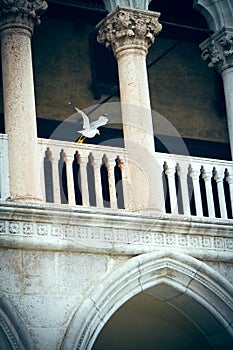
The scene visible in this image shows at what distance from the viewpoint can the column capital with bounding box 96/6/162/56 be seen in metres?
14.6

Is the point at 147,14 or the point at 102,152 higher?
the point at 147,14

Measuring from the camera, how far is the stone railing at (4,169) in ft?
43.6

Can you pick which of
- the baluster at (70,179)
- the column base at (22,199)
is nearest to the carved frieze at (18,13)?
the baluster at (70,179)

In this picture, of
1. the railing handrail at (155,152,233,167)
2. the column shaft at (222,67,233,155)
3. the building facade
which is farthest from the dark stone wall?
the railing handrail at (155,152,233,167)

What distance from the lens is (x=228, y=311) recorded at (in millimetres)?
13961

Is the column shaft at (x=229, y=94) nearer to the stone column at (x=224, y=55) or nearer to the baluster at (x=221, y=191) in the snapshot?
the stone column at (x=224, y=55)

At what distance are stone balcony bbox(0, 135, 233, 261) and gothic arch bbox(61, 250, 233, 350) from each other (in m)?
0.17

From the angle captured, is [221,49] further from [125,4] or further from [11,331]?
[11,331]

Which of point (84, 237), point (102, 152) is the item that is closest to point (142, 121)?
point (102, 152)

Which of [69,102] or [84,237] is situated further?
[69,102]

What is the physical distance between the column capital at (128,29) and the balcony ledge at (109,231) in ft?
7.20

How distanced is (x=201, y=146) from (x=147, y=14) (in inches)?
130

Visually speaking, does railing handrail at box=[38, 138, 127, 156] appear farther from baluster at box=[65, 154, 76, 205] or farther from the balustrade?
baluster at box=[65, 154, 76, 205]

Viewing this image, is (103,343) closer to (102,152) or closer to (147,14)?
(102,152)
